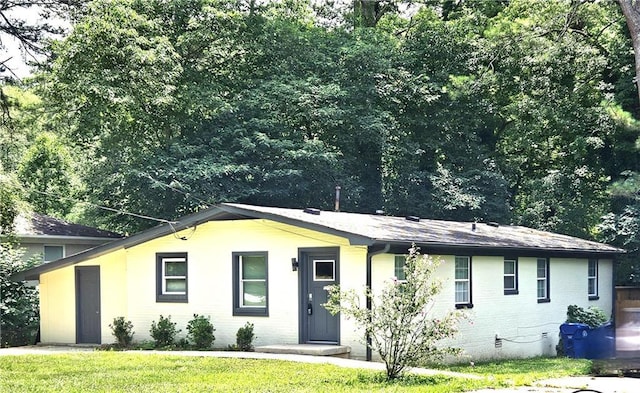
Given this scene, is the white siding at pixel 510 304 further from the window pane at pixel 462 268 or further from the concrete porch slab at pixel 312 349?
the concrete porch slab at pixel 312 349

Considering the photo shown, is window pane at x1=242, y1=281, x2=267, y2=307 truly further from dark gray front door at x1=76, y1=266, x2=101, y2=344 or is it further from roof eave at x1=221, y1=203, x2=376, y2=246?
dark gray front door at x1=76, y1=266, x2=101, y2=344

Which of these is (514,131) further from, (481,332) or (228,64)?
(481,332)

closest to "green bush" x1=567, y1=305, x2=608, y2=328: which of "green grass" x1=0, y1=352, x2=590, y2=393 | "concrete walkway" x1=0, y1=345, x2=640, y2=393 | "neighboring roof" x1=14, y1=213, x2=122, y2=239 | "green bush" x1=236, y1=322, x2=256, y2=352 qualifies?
"green grass" x1=0, y1=352, x2=590, y2=393

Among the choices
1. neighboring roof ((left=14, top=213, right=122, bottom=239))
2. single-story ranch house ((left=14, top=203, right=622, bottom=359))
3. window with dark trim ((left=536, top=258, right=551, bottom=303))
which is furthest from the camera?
neighboring roof ((left=14, top=213, right=122, bottom=239))

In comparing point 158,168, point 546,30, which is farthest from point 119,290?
point 546,30

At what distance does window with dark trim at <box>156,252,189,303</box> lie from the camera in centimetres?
2109

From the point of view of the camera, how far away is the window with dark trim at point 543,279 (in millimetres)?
23516

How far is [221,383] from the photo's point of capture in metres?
13.1

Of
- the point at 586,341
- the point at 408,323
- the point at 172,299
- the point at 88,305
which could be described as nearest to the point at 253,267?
the point at 172,299

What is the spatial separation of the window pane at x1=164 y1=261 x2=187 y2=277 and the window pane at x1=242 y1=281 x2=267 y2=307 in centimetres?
189

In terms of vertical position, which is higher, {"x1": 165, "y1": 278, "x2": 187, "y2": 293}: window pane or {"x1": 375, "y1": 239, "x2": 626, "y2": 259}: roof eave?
{"x1": 375, "y1": 239, "x2": 626, "y2": 259}: roof eave

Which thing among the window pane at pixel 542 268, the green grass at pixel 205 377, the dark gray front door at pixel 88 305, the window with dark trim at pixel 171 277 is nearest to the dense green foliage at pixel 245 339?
the window with dark trim at pixel 171 277

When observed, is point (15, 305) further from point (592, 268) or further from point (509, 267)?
point (592, 268)

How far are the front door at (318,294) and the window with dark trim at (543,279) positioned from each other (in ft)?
24.6
